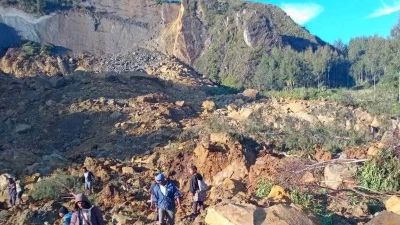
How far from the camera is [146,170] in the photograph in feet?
40.2

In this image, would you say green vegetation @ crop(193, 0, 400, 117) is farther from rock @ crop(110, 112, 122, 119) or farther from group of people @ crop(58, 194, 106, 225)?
group of people @ crop(58, 194, 106, 225)

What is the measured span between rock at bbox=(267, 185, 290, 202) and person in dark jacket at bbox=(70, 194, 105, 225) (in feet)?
9.79

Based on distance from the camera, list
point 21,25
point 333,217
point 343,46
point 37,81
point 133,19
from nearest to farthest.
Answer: point 333,217
point 37,81
point 21,25
point 133,19
point 343,46

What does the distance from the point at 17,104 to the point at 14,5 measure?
23717 millimetres

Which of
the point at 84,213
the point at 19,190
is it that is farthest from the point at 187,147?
the point at 84,213

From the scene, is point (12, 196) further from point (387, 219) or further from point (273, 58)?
point (273, 58)

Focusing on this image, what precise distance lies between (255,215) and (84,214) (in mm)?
1749

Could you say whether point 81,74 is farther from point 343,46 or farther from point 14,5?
point 343,46

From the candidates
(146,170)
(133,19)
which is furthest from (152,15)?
(146,170)

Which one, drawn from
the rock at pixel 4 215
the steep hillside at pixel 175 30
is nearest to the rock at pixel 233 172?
the rock at pixel 4 215

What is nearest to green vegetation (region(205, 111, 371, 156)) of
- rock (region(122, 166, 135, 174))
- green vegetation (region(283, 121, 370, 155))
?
green vegetation (region(283, 121, 370, 155))

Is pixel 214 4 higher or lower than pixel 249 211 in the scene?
higher

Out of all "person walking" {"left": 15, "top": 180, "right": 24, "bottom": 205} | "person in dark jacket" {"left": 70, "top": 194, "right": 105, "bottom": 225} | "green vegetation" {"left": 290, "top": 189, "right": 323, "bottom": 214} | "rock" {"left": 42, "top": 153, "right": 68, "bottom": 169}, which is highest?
"person in dark jacket" {"left": 70, "top": 194, "right": 105, "bottom": 225}

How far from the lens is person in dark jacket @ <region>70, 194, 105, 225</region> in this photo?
4.52 metres
